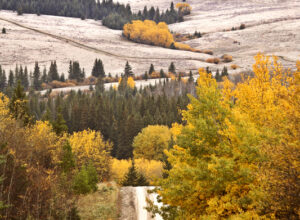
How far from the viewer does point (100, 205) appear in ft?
111

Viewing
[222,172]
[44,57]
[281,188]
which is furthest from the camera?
[44,57]

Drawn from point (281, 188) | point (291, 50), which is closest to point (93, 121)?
point (281, 188)

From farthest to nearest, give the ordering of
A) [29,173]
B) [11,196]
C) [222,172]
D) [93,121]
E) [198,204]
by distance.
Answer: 1. [93,121]
2. [29,173]
3. [11,196]
4. [198,204]
5. [222,172]

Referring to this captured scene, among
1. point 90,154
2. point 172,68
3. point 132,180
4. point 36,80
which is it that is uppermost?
point 132,180

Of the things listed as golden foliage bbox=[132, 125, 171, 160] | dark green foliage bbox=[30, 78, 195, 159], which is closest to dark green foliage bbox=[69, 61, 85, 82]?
dark green foliage bbox=[30, 78, 195, 159]

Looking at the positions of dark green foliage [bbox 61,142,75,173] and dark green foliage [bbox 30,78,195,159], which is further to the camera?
dark green foliage [bbox 30,78,195,159]

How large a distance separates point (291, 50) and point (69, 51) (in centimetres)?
11092

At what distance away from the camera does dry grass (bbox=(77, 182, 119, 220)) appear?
3200cm

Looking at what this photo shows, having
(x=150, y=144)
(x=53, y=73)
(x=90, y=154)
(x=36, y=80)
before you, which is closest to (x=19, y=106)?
(x=90, y=154)

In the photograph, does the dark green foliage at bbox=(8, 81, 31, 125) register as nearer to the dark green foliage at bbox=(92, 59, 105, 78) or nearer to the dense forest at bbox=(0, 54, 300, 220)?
the dense forest at bbox=(0, 54, 300, 220)

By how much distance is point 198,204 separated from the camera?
19.0m

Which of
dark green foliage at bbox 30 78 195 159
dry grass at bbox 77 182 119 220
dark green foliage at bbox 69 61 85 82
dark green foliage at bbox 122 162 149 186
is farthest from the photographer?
dark green foliage at bbox 69 61 85 82

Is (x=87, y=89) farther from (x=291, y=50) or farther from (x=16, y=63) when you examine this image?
(x=291, y=50)

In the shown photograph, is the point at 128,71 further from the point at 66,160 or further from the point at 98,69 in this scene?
the point at 66,160
